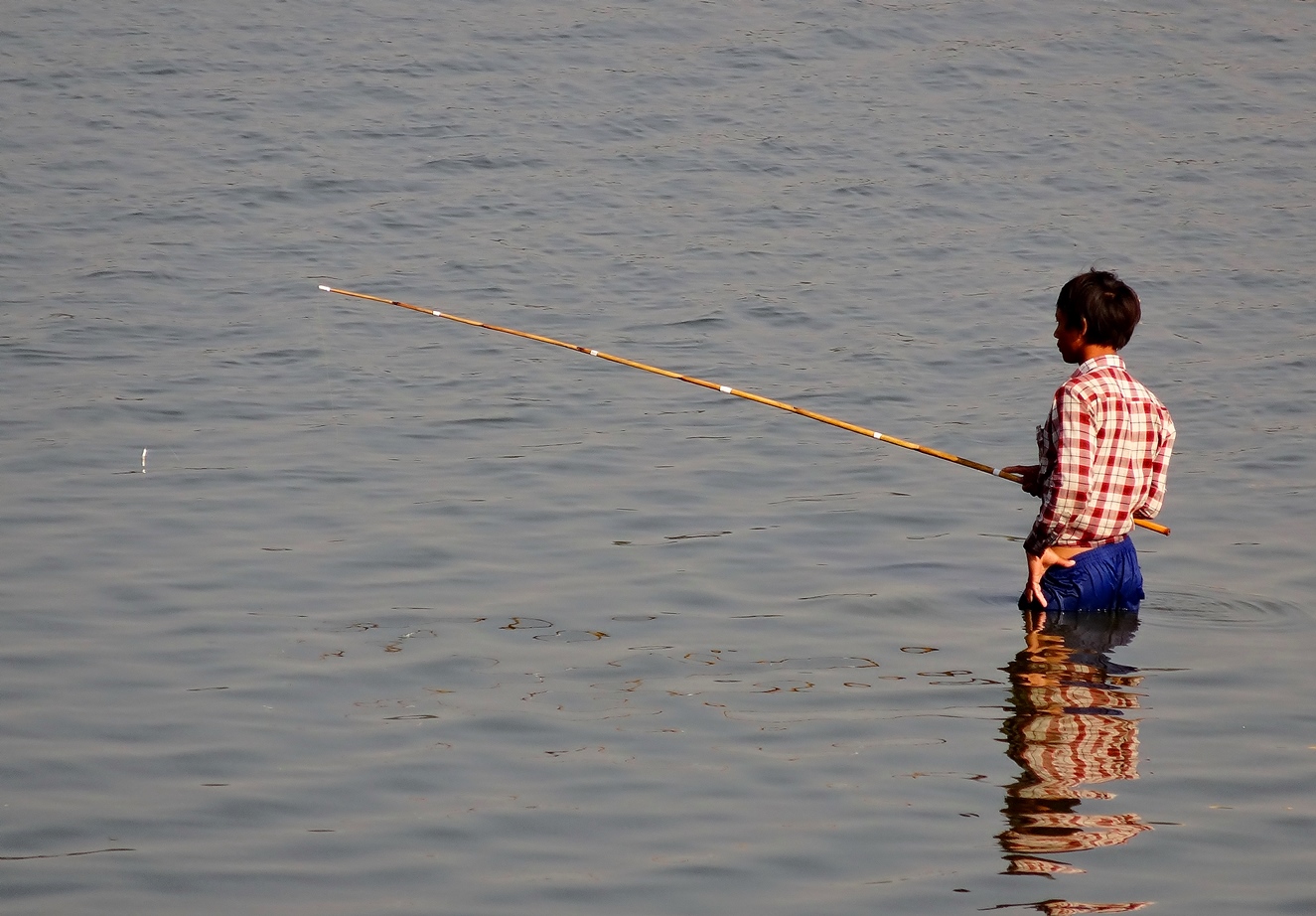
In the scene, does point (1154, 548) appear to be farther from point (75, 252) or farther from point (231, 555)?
point (75, 252)

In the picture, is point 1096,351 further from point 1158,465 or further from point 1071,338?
point 1158,465

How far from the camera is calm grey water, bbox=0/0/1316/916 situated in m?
4.23

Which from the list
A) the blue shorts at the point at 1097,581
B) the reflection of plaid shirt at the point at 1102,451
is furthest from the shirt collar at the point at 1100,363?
the blue shorts at the point at 1097,581

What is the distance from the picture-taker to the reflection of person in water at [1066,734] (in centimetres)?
420

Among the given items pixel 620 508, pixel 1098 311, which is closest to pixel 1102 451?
pixel 1098 311

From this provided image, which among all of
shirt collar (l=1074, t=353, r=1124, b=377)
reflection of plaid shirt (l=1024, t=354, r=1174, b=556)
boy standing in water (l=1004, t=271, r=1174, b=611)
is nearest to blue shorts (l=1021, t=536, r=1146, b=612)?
boy standing in water (l=1004, t=271, r=1174, b=611)

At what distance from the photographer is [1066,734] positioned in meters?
4.81

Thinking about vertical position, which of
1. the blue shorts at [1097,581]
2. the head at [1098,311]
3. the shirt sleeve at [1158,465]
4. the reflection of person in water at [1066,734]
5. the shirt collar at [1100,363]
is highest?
the head at [1098,311]

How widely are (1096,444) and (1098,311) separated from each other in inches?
15.2

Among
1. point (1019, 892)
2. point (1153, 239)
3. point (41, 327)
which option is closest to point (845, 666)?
point (1019, 892)

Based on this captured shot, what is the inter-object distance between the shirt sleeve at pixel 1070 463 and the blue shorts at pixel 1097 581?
0.60 ft

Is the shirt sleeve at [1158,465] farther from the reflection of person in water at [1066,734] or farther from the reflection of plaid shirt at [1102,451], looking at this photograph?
the reflection of person in water at [1066,734]

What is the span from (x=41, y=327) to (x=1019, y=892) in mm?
7680

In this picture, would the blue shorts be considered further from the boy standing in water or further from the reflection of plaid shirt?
the reflection of plaid shirt
